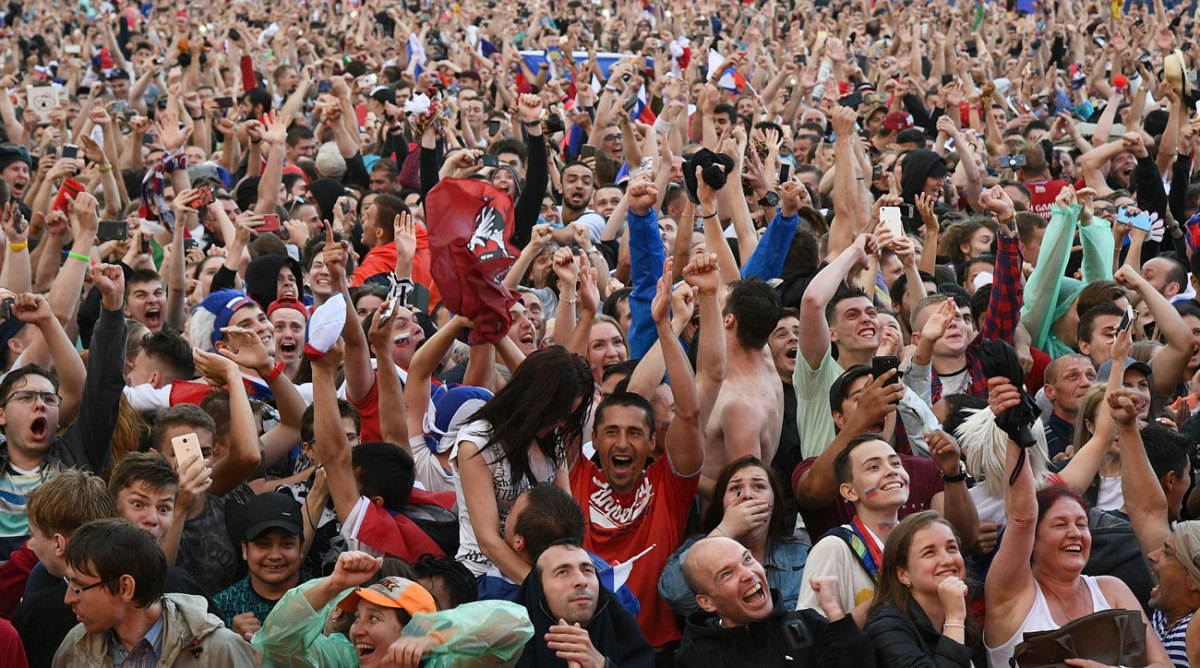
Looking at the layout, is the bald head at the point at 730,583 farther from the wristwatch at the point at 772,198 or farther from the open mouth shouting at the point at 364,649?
the wristwatch at the point at 772,198

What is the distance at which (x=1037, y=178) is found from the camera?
35.0 ft

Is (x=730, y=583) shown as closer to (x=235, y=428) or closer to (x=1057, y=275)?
(x=235, y=428)

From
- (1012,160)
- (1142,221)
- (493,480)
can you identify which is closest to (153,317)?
(493,480)

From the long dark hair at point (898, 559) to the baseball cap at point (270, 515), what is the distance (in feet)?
6.32

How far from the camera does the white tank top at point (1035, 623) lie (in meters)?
Answer: 4.57

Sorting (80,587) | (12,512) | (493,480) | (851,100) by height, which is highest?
(80,587)

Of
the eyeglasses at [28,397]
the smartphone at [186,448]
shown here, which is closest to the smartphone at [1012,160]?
the smartphone at [186,448]

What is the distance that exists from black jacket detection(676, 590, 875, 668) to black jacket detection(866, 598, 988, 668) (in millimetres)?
93

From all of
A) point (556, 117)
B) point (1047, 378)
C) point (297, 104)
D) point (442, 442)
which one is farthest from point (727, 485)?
point (297, 104)

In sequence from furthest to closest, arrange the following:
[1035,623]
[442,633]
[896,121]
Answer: [896,121] → [1035,623] → [442,633]

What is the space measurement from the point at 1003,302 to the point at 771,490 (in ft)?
7.45

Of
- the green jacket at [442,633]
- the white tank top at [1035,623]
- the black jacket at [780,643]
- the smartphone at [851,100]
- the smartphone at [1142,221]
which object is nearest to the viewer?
the green jacket at [442,633]

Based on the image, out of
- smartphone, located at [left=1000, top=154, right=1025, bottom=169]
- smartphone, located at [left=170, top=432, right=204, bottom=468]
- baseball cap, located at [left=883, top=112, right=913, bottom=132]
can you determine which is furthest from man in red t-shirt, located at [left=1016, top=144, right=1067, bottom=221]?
smartphone, located at [left=170, top=432, right=204, bottom=468]

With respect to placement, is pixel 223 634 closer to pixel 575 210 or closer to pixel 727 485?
pixel 727 485
